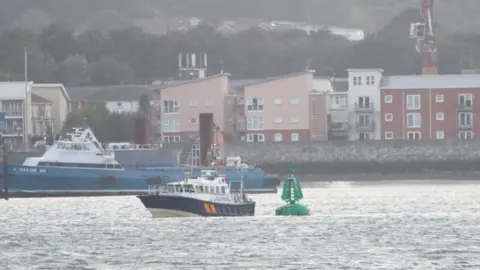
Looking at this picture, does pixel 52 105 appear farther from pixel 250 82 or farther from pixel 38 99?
pixel 250 82

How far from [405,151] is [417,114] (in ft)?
27.4

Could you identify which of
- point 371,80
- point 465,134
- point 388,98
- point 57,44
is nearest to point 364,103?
point 371,80

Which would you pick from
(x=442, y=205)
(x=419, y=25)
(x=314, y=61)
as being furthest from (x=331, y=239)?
(x=314, y=61)

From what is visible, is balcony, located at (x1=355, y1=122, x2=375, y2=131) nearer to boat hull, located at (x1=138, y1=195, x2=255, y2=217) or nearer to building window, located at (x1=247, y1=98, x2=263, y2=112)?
building window, located at (x1=247, y1=98, x2=263, y2=112)

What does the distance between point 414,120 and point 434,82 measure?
8.63ft

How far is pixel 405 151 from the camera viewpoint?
109 metres

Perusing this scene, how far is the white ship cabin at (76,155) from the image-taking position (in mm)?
89000

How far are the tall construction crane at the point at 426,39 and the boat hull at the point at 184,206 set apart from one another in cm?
6487

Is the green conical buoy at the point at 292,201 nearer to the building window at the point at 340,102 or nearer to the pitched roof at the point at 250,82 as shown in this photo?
the building window at the point at 340,102

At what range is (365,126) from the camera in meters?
119

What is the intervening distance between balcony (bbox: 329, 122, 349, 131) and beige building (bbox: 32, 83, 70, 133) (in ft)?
58.7

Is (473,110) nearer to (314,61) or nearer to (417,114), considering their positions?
(417,114)

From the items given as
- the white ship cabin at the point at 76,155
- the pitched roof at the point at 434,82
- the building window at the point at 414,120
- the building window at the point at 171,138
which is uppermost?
the pitched roof at the point at 434,82

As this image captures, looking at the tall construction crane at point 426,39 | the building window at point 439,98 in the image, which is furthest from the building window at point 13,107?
the tall construction crane at point 426,39
